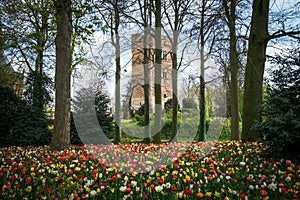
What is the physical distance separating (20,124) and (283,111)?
8635mm

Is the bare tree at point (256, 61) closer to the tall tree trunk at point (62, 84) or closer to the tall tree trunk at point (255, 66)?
the tall tree trunk at point (255, 66)

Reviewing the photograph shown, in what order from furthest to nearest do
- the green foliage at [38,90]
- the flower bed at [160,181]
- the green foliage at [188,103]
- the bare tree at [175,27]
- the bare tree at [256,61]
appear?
the green foliage at [188,103]
the bare tree at [175,27]
the green foliage at [38,90]
the bare tree at [256,61]
the flower bed at [160,181]

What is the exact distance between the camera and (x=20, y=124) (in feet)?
29.7

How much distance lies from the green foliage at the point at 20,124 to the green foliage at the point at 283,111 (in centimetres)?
790

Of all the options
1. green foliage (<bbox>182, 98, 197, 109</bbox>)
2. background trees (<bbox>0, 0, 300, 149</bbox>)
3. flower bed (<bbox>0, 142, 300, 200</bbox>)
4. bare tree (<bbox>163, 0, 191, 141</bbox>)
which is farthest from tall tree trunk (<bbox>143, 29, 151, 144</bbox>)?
flower bed (<bbox>0, 142, 300, 200</bbox>)

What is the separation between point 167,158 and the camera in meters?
4.77

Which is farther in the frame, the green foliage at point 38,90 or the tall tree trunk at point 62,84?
the green foliage at point 38,90

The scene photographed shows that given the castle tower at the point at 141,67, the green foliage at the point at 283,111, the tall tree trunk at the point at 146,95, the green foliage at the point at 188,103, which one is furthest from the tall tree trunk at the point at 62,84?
the green foliage at the point at 188,103

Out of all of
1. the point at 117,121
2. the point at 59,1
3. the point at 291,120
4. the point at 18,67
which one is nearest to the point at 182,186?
the point at 291,120

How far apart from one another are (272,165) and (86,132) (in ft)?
27.8

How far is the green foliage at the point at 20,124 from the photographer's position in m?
8.98

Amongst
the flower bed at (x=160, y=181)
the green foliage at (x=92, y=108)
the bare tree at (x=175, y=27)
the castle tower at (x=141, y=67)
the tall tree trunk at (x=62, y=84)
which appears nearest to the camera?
the flower bed at (x=160, y=181)

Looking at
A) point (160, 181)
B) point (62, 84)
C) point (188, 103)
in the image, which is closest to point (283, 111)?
point (160, 181)

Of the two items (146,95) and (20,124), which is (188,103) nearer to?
(146,95)
